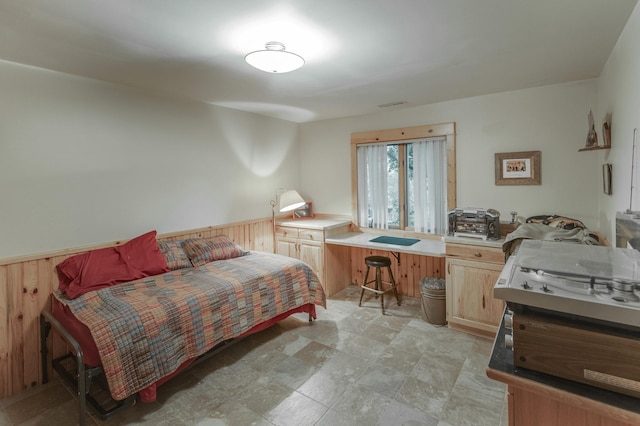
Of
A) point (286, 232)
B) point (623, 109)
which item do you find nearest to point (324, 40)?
point (623, 109)

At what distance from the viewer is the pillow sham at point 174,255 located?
304cm

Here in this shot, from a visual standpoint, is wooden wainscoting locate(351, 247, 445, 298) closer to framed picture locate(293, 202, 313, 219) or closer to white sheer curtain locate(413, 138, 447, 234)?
white sheer curtain locate(413, 138, 447, 234)

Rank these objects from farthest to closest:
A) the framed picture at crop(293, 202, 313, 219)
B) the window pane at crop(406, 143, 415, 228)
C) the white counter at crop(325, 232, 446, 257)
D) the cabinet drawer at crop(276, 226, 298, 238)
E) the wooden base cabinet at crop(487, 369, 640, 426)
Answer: the framed picture at crop(293, 202, 313, 219) < the cabinet drawer at crop(276, 226, 298, 238) < the window pane at crop(406, 143, 415, 228) < the white counter at crop(325, 232, 446, 257) < the wooden base cabinet at crop(487, 369, 640, 426)

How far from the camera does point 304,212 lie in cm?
479

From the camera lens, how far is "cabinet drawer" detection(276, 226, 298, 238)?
4.30 m

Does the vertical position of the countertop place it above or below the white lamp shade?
below

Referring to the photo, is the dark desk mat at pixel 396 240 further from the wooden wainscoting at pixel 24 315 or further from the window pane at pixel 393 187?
the wooden wainscoting at pixel 24 315

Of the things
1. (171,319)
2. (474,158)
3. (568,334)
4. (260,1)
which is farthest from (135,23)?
(474,158)

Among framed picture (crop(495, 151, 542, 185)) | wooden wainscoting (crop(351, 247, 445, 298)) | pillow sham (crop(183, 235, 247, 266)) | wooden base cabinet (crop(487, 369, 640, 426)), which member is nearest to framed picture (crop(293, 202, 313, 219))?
wooden wainscoting (crop(351, 247, 445, 298))

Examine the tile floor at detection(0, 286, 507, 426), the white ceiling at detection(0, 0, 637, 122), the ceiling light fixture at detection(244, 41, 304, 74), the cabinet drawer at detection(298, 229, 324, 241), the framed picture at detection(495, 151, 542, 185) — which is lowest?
the tile floor at detection(0, 286, 507, 426)

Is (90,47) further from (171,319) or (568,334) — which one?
(568,334)

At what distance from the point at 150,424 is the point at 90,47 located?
2536mm

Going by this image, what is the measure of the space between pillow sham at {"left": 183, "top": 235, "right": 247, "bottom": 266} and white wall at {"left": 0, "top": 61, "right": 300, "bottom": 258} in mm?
279

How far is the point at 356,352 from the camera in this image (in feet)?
9.19
